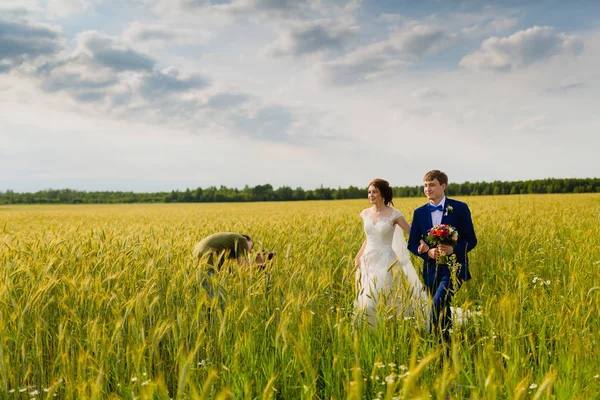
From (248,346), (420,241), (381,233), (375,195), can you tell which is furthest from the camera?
(375,195)

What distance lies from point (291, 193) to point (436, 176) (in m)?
72.3

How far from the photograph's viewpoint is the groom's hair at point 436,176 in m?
4.72

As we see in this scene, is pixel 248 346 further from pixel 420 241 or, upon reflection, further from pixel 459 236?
pixel 459 236

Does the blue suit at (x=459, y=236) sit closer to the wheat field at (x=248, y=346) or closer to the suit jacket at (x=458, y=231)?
the suit jacket at (x=458, y=231)

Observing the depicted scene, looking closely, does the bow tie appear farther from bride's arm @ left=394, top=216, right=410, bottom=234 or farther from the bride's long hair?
the bride's long hair

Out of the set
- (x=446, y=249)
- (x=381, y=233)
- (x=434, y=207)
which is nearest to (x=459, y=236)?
(x=434, y=207)

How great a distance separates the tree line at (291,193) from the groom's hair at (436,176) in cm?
6277

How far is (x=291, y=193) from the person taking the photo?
252ft

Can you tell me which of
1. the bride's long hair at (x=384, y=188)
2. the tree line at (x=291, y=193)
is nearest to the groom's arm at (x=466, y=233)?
the bride's long hair at (x=384, y=188)

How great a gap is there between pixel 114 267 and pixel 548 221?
998 cm

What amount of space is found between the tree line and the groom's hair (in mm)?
62773

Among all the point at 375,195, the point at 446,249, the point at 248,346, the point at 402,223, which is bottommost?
the point at 248,346

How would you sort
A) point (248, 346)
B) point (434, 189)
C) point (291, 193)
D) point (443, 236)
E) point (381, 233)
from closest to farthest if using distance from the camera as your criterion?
point (248, 346), point (443, 236), point (434, 189), point (381, 233), point (291, 193)

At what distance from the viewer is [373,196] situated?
5379 mm
